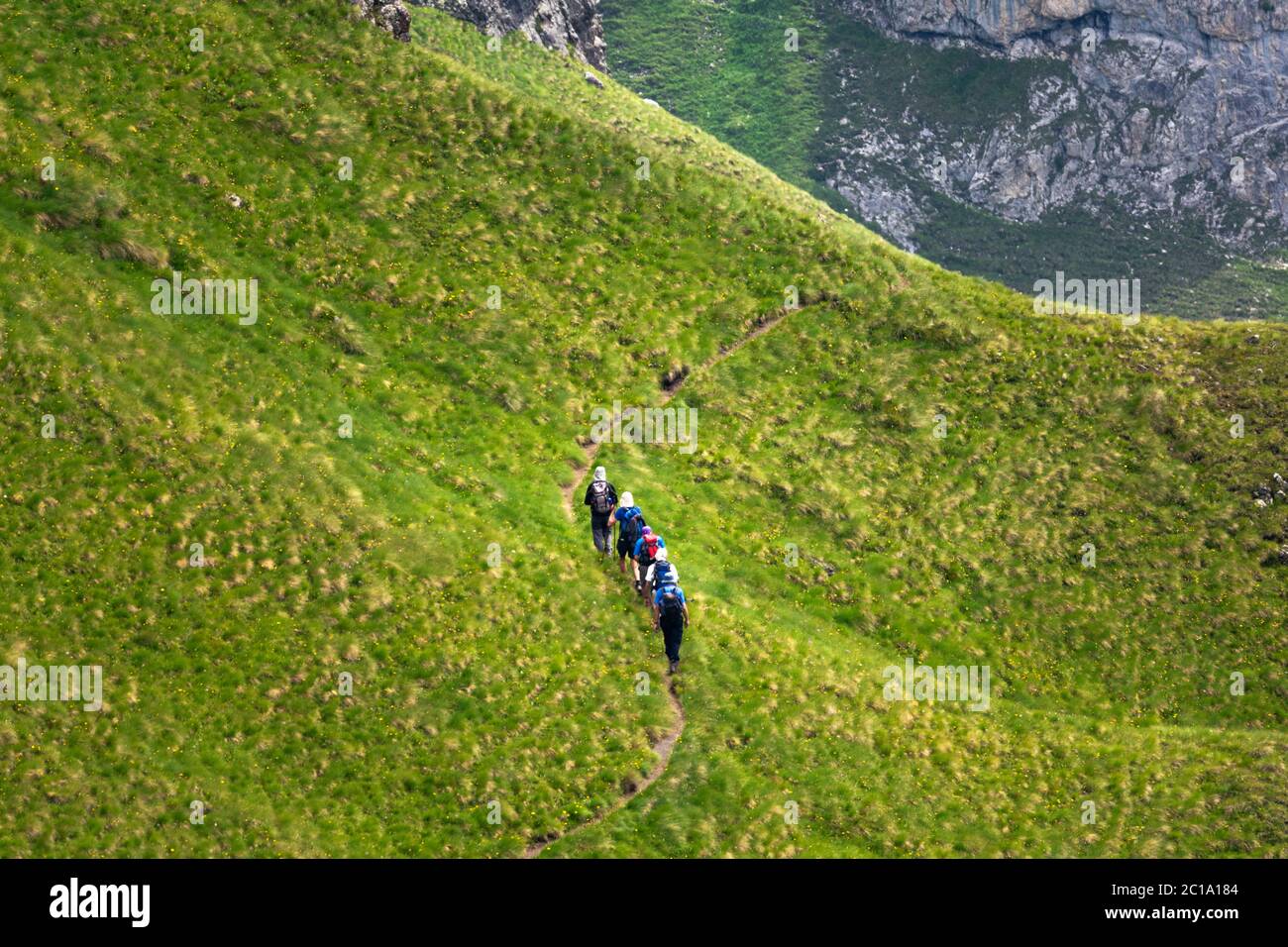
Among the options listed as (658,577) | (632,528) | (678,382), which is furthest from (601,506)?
(678,382)

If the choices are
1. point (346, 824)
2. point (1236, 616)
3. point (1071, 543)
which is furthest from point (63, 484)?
point (1236, 616)

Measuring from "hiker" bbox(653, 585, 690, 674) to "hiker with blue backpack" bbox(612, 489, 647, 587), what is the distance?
3.15 meters

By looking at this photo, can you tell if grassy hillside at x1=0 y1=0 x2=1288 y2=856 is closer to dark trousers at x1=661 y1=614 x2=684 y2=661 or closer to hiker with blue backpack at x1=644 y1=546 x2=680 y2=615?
dark trousers at x1=661 y1=614 x2=684 y2=661

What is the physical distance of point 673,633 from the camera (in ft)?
132

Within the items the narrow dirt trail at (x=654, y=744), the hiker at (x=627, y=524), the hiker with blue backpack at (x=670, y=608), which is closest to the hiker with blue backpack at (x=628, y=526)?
the hiker at (x=627, y=524)

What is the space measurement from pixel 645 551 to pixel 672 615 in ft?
10.8

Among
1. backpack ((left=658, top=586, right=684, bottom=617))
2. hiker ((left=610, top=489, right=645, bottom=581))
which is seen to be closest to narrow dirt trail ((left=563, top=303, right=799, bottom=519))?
hiker ((left=610, top=489, right=645, bottom=581))

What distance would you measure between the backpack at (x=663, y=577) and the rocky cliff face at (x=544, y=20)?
64330mm

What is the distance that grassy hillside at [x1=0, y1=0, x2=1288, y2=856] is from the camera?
36844 millimetres

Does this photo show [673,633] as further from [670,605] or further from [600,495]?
[600,495]

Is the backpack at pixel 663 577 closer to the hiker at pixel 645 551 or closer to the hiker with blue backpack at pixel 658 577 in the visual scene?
the hiker with blue backpack at pixel 658 577

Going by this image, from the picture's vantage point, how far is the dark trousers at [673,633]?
1565 inches

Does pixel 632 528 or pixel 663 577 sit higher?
pixel 632 528

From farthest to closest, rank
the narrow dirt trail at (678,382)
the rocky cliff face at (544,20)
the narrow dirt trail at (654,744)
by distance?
the rocky cliff face at (544,20) → the narrow dirt trail at (678,382) → the narrow dirt trail at (654,744)
